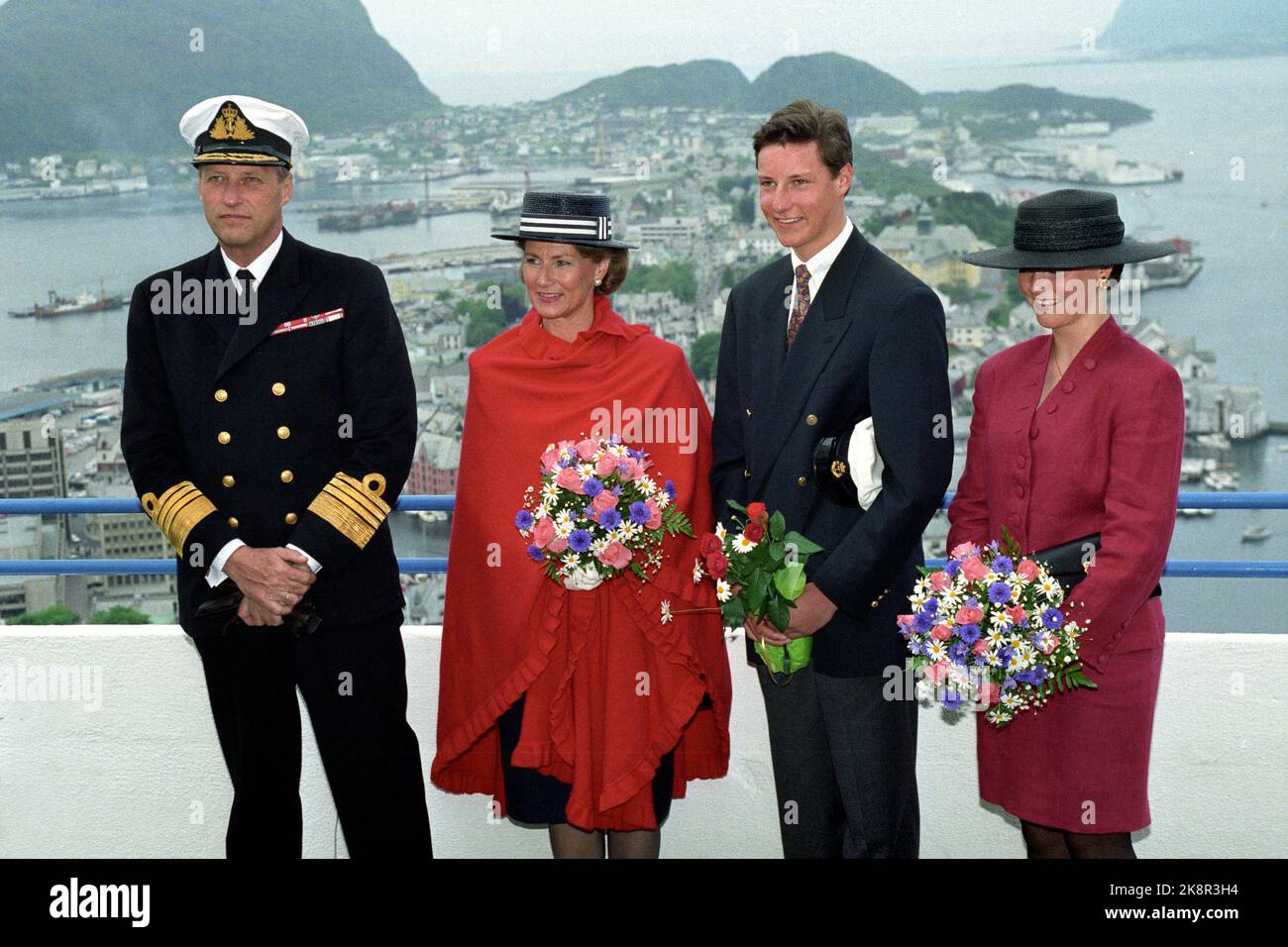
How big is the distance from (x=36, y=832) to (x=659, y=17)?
213 feet

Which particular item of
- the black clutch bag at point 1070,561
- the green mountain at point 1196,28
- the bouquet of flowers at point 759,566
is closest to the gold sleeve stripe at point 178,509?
the bouquet of flowers at point 759,566

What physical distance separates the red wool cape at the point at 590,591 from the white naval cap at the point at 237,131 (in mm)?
608

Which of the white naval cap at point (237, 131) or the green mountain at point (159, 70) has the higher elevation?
the green mountain at point (159, 70)

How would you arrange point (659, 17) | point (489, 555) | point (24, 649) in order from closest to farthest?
point (489, 555) → point (24, 649) → point (659, 17)

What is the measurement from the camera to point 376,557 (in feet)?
9.18

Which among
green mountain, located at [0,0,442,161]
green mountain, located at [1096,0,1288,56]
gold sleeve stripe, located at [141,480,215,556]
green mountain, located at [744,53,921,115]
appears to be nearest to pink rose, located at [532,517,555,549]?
gold sleeve stripe, located at [141,480,215,556]

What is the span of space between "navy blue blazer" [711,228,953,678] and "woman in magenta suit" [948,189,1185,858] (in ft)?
0.60

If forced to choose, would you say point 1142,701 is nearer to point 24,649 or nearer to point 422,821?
point 422,821

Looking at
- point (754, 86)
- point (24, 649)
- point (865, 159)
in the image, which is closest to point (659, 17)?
point (754, 86)

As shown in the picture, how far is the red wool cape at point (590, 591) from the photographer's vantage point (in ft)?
9.12

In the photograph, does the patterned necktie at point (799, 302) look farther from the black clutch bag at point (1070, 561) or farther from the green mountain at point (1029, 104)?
the green mountain at point (1029, 104)

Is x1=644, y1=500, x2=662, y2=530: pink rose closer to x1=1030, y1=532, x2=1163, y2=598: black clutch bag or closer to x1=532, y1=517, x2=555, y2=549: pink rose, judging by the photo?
x1=532, y1=517, x2=555, y2=549: pink rose

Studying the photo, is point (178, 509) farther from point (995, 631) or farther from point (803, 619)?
point (995, 631)

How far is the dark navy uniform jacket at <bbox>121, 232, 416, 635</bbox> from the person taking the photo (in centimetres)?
271
